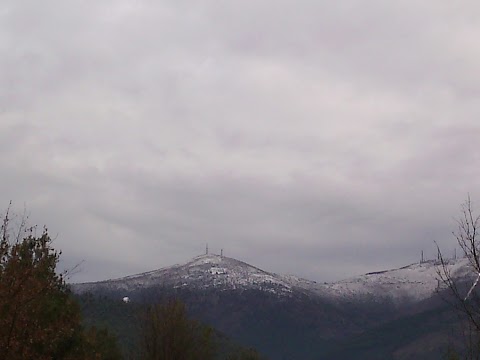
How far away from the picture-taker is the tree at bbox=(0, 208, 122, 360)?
17938 mm

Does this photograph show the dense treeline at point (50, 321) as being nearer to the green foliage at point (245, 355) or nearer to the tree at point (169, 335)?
the tree at point (169, 335)

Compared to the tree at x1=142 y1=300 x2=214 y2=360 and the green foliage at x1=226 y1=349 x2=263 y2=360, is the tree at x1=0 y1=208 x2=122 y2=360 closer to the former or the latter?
the tree at x1=142 y1=300 x2=214 y2=360

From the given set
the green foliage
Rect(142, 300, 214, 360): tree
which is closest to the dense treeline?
Rect(142, 300, 214, 360): tree

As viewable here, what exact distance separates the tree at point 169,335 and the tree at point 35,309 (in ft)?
54.7

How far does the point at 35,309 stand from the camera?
20203mm

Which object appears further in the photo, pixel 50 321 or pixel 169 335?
pixel 169 335

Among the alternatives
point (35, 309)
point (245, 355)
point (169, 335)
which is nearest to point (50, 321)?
point (35, 309)

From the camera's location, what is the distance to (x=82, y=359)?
76.6 feet

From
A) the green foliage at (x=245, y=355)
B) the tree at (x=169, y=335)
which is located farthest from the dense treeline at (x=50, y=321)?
the green foliage at (x=245, y=355)

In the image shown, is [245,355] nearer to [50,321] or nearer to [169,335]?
[169,335]

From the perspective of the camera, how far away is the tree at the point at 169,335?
4400cm

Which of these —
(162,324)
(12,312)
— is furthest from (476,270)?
(162,324)

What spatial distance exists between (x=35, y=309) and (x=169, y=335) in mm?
24689

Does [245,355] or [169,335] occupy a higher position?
[245,355]
